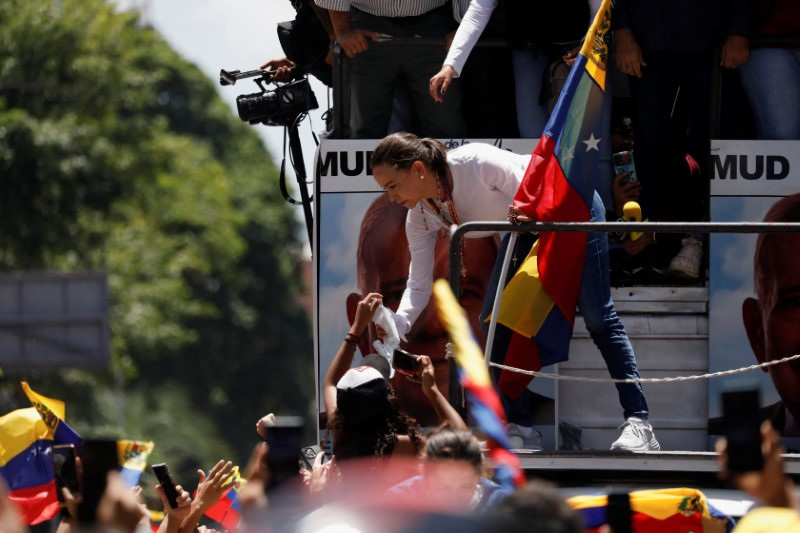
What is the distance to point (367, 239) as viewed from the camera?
8.28m

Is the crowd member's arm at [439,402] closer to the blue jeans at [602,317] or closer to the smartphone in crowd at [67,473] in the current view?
the blue jeans at [602,317]

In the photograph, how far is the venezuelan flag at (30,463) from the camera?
28.9 ft

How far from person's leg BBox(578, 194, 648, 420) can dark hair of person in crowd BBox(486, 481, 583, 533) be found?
2928 mm

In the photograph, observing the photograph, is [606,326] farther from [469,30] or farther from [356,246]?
[469,30]

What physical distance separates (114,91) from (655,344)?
28.2 m

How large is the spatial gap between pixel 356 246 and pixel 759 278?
6.10 feet

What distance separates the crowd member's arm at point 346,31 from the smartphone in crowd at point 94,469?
327 cm

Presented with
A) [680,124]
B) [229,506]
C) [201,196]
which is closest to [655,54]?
[680,124]

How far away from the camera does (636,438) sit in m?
7.36

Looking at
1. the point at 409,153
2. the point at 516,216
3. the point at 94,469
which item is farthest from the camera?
the point at 409,153

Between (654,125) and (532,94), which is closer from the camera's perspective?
(654,125)

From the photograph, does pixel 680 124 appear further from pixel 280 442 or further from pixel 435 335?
pixel 280 442

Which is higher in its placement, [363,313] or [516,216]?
[516,216]

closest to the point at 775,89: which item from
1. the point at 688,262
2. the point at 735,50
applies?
the point at 735,50
